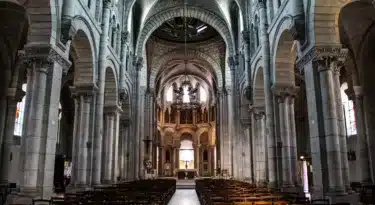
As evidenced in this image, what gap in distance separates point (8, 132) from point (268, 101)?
14.9 m

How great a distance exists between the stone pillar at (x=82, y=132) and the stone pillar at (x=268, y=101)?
Answer: 9427 millimetres

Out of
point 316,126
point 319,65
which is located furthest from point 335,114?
point 319,65

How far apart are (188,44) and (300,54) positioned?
29852mm

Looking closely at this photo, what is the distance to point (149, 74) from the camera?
4044 centimetres

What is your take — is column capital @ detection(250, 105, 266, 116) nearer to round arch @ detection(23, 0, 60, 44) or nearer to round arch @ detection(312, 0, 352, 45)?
round arch @ detection(312, 0, 352, 45)

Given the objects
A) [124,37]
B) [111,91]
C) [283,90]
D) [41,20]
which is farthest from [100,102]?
[283,90]

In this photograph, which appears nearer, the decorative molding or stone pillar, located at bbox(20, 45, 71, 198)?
stone pillar, located at bbox(20, 45, 71, 198)

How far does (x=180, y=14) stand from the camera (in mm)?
33438

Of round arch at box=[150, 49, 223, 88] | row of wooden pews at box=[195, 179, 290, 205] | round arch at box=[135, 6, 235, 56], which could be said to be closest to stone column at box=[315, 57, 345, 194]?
row of wooden pews at box=[195, 179, 290, 205]

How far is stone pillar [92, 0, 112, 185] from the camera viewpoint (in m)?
17.6

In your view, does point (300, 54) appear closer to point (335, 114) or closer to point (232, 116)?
point (335, 114)

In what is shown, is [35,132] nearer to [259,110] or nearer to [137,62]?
[259,110]

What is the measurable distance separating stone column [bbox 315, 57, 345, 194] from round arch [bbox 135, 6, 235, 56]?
19.5 m

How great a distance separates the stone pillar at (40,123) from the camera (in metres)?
11.2
